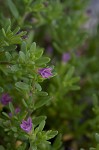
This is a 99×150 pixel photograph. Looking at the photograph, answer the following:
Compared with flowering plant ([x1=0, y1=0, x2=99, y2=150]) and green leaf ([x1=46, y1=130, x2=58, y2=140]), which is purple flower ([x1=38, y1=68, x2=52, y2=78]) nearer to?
flowering plant ([x1=0, y1=0, x2=99, y2=150])

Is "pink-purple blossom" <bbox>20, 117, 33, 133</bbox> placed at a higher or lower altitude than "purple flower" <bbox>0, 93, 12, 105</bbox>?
higher

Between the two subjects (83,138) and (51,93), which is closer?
(51,93)

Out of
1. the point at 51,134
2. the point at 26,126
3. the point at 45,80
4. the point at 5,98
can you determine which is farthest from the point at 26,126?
the point at 45,80

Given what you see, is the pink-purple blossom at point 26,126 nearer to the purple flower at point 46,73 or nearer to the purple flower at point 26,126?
the purple flower at point 26,126

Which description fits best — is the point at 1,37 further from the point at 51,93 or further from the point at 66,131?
the point at 66,131

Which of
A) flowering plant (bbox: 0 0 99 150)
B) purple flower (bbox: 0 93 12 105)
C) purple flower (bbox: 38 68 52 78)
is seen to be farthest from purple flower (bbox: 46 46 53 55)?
purple flower (bbox: 38 68 52 78)

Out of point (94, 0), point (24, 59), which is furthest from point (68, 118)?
point (94, 0)

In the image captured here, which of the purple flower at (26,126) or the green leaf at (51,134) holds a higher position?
the purple flower at (26,126)

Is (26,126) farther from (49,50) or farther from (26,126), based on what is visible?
(49,50)

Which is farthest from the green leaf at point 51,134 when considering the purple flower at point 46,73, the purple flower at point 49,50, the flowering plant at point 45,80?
the purple flower at point 49,50

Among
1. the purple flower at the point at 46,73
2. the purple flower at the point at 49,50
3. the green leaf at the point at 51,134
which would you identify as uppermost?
the purple flower at the point at 46,73

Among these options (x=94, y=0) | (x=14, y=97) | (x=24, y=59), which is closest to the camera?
(x=24, y=59)
